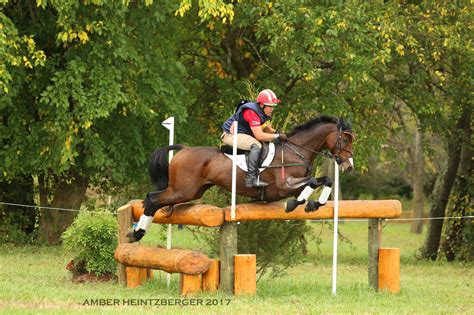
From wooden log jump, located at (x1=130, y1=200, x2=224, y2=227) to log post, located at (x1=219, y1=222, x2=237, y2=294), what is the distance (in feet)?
0.54

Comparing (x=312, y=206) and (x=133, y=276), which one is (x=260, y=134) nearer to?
(x=312, y=206)

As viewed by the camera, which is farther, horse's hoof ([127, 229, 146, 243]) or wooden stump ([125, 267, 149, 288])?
wooden stump ([125, 267, 149, 288])

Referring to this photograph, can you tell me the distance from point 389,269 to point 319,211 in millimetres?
1345

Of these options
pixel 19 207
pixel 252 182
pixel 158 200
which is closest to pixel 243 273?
pixel 252 182

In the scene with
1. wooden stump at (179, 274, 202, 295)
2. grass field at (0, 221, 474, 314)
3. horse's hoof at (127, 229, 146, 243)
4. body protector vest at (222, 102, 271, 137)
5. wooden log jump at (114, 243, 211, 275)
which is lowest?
grass field at (0, 221, 474, 314)

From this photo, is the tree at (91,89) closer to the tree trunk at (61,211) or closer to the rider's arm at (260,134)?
the tree trunk at (61,211)

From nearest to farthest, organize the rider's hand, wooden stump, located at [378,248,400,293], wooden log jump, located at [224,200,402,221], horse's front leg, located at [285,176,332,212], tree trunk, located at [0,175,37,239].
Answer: horse's front leg, located at [285,176,332,212]
wooden log jump, located at [224,200,402,221]
the rider's hand
wooden stump, located at [378,248,400,293]
tree trunk, located at [0,175,37,239]

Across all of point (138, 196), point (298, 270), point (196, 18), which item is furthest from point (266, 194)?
point (138, 196)

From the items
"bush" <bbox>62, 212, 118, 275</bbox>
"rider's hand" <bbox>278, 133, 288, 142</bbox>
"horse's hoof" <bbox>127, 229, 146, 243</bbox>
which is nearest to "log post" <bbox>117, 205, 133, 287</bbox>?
"horse's hoof" <bbox>127, 229, 146, 243</bbox>

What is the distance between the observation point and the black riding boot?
1292 centimetres

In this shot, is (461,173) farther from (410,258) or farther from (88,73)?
(88,73)

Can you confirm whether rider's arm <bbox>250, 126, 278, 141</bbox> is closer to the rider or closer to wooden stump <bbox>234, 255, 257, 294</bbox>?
the rider

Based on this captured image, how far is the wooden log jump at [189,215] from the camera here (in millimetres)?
12695

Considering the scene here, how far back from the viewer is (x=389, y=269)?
13.7 m
